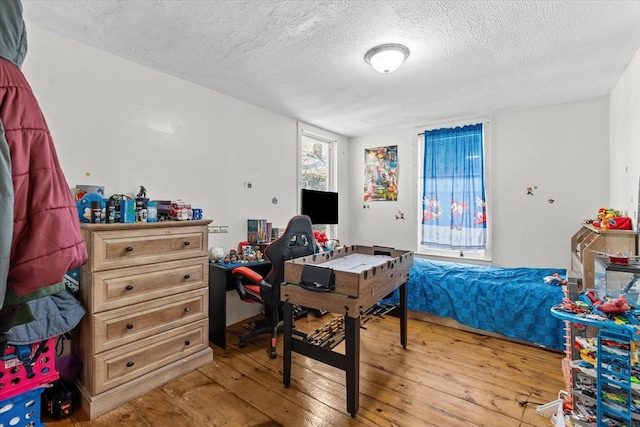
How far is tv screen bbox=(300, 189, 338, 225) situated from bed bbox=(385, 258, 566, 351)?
158 centimetres

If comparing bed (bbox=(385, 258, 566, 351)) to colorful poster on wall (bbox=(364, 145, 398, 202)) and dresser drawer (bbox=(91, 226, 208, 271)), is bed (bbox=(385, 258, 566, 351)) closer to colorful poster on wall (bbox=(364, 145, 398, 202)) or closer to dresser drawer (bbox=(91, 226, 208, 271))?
colorful poster on wall (bbox=(364, 145, 398, 202))

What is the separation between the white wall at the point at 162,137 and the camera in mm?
2289

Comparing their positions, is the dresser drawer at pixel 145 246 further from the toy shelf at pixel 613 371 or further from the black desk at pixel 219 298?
the toy shelf at pixel 613 371

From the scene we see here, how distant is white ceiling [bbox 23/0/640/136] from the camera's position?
1932 mm

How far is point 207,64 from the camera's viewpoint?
8.81 feet

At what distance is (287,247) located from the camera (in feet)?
8.80

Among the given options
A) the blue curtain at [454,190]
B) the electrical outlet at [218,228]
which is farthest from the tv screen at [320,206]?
the blue curtain at [454,190]

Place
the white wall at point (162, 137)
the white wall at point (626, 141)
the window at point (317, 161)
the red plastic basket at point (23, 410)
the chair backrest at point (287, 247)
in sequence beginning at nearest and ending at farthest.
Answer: the red plastic basket at point (23, 410) < the white wall at point (162, 137) < the white wall at point (626, 141) < the chair backrest at point (287, 247) < the window at point (317, 161)

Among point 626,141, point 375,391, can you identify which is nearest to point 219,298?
point 375,391

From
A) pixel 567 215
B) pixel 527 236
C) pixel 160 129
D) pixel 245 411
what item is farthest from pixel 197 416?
pixel 567 215

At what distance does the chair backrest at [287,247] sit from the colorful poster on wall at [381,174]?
2640 mm

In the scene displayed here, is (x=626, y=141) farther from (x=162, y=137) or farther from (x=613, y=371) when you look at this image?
(x=162, y=137)

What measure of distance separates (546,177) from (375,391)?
3455 mm

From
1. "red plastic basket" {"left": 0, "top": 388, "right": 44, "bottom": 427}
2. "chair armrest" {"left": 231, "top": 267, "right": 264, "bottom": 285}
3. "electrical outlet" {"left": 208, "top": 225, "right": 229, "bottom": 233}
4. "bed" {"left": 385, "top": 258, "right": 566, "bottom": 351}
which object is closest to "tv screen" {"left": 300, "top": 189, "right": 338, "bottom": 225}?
"electrical outlet" {"left": 208, "top": 225, "right": 229, "bottom": 233}
